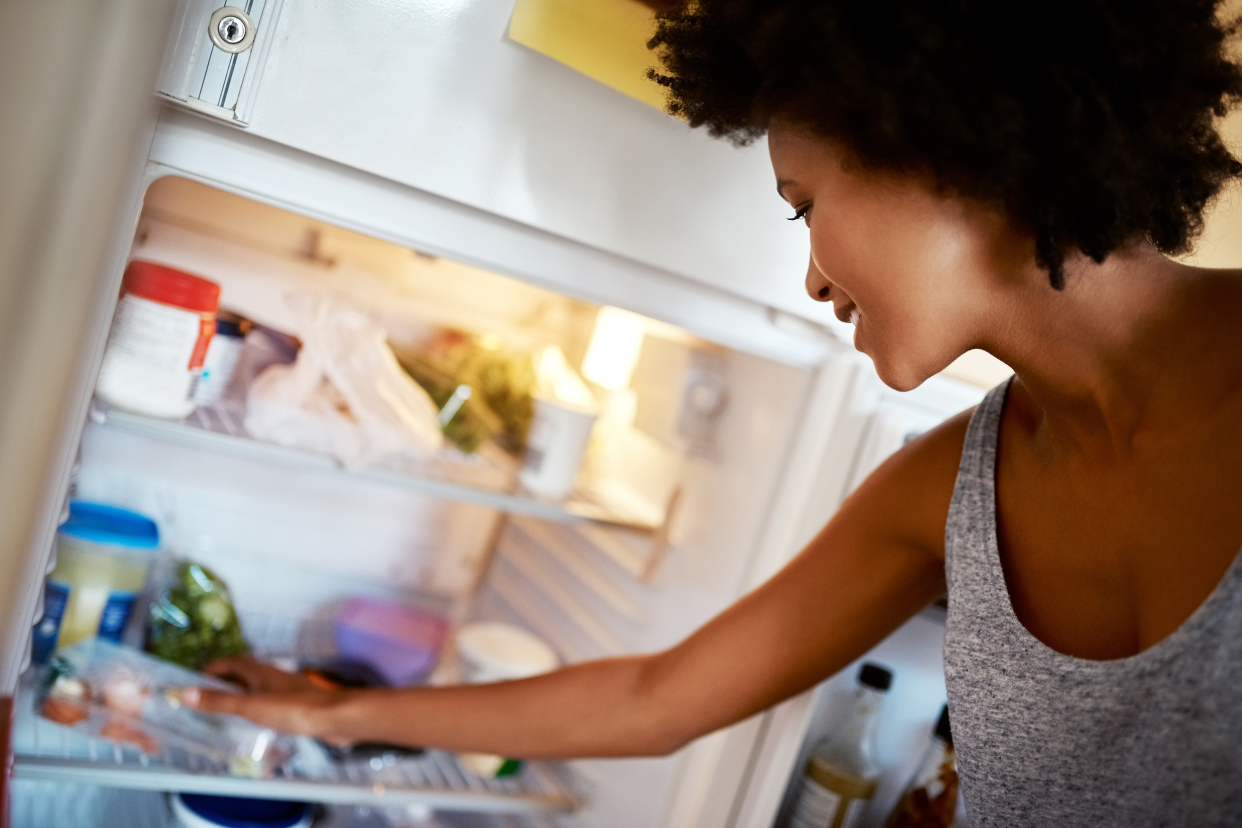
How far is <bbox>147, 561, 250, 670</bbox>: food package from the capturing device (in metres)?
1.21

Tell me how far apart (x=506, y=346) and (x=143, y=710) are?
2.41ft

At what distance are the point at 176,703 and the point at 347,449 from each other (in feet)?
1.17

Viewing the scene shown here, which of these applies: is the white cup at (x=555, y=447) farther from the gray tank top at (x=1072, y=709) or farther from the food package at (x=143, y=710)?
the gray tank top at (x=1072, y=709)

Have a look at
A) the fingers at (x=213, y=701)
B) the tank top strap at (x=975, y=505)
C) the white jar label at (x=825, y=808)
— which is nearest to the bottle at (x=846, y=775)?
the white jar label at (x=825, y=808)

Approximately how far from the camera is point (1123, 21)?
644 millimetres

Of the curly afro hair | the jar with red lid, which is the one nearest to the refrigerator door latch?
the jar with red lid

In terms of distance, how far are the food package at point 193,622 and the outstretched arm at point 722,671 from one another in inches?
4.7

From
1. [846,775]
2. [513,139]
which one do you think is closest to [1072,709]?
[846,775]

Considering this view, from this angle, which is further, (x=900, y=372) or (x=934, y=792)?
(x=934, y=792)

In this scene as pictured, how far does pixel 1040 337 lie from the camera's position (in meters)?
0.78

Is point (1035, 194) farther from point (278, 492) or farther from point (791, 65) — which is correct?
point (278, 492)

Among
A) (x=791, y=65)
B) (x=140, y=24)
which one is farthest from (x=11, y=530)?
(x=791, y=65)

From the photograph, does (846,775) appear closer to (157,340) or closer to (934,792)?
(934,792)

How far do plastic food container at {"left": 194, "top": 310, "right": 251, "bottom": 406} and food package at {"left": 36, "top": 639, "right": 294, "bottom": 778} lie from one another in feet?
1.04
